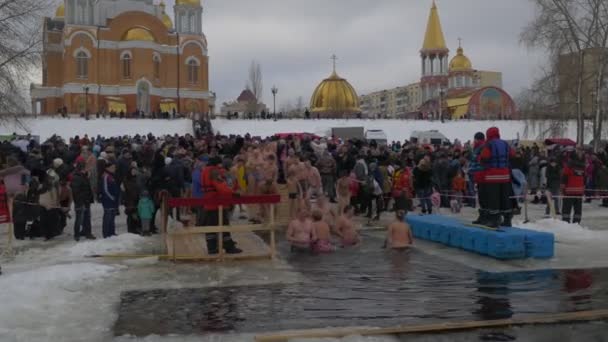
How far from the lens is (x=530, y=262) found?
38.2 ft

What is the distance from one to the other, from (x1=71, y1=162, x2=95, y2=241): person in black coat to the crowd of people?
0.07 ft

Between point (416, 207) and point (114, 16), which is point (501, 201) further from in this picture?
point (114, 16)

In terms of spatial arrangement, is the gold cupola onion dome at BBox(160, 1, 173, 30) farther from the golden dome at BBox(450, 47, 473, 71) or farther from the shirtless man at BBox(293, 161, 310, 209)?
the shirtless man at BBox(293, 161, 310, 209)

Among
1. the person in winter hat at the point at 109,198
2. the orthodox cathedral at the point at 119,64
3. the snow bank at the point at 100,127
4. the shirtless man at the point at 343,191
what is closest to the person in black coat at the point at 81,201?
the person in winter hat at the point at 109,198

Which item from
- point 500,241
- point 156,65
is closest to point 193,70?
point 156,65

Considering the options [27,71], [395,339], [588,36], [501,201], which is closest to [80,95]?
[27,71]

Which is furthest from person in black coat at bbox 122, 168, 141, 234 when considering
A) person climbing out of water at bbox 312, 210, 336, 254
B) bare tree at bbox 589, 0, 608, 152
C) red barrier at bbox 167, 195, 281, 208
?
bare tree at bbox 589, 0, 608, 152

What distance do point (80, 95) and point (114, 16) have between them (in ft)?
35.0

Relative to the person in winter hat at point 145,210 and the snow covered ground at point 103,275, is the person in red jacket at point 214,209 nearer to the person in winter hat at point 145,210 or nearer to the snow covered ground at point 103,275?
the snow covered ground at point 103,275

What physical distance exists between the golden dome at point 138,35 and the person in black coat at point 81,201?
55.9m

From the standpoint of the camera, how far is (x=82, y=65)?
67562mm

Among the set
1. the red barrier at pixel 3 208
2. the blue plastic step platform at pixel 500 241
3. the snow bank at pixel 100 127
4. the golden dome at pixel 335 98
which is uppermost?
the golden dome at pixel 335 98

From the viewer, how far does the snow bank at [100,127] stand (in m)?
45.7

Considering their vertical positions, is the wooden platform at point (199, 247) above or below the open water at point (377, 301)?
above
